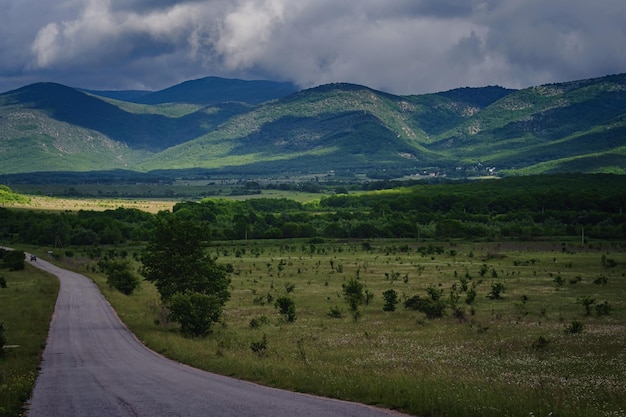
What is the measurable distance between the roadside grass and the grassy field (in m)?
5.93

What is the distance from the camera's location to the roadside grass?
82.2 ft

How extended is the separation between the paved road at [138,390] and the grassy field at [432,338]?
141cm

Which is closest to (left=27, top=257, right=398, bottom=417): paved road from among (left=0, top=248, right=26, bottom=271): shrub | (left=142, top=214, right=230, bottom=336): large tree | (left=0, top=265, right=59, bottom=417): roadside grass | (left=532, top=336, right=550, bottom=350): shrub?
(left=0, top=265, right=59, bottom=417): roadside grass

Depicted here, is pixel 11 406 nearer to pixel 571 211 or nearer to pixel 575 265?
pixel 575 265

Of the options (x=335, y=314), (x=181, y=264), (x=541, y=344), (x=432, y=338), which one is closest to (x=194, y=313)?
(x=181, y=264)

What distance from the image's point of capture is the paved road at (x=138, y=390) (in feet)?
72.0

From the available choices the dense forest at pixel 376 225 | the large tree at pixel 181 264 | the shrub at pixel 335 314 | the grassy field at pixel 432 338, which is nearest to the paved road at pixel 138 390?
the grassy field at pixel 432 338

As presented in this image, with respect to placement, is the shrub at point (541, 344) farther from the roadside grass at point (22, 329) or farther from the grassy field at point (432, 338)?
the roadside grass at point (22, 329)

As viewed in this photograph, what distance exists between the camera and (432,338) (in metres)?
42.4

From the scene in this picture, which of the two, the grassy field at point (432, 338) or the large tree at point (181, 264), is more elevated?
the large tree at point (181, 264)

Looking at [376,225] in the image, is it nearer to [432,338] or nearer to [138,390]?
[432,338]

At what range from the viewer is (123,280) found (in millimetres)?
75125

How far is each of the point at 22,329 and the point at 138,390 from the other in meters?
22.8

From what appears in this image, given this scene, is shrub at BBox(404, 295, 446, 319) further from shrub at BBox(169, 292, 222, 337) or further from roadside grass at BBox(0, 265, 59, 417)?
roadside grass at BBox(0, 265, 59, 417)
